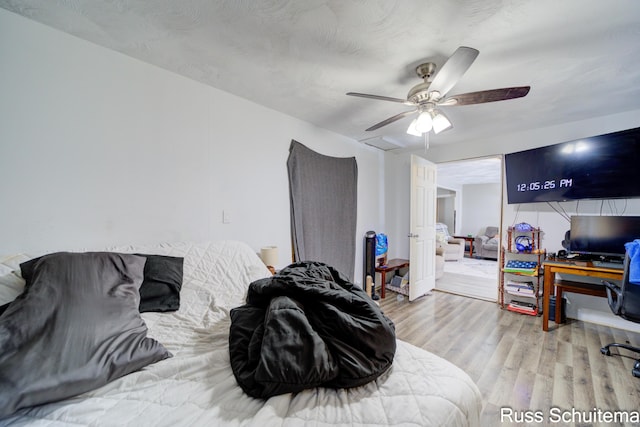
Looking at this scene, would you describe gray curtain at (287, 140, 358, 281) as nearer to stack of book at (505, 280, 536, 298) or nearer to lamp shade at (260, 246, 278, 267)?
lamp shade at (260, 246, 278, 267)

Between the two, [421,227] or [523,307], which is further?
[421,227]

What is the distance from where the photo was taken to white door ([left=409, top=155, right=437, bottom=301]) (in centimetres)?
333

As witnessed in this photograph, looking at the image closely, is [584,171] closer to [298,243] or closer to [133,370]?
[298,243]

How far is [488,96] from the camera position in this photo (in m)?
1.64

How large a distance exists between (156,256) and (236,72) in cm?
153

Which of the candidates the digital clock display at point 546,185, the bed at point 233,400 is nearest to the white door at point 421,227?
the digital clock display at point 546,185

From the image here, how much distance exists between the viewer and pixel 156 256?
159cm

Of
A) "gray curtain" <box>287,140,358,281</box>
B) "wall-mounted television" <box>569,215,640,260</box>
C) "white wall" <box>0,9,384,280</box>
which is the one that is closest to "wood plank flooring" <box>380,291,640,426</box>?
"wall-mounted television" <box>569,215,640,260</box>

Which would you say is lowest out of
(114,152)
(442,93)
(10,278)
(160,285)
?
(160,285)

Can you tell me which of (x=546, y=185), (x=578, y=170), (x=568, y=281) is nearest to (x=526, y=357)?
(x=568, y=281)

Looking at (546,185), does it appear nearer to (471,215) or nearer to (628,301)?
(628,301)

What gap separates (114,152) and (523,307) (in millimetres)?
4523

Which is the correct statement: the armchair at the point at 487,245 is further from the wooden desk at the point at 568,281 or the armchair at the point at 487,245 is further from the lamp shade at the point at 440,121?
the lamp shade at the point at 440,121

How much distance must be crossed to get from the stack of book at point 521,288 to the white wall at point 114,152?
3140mm
